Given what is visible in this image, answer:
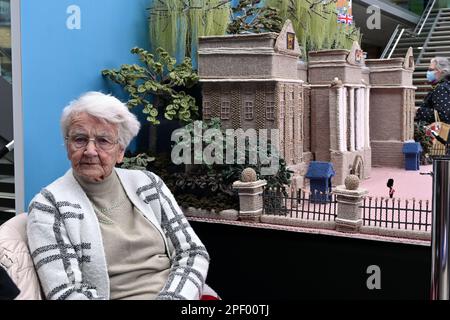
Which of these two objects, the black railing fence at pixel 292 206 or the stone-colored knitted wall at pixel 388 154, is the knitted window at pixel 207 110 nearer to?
the black railing fence at pixel 292 206

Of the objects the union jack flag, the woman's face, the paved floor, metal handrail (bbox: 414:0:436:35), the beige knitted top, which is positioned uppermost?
metal handrail (bbox: 414:0:436:35)

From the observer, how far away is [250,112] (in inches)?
190

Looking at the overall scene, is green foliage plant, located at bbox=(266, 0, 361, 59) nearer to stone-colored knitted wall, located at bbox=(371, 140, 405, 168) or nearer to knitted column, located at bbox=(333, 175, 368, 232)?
stone-colored knitted wall, located at bbox=(371, 140, 405, 168)

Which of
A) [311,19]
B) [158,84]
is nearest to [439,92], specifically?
[311,19]

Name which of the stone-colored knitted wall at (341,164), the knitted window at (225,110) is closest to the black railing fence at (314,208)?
the knitted window at (225,110)

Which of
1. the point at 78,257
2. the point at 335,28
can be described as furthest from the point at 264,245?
the point at 335,28

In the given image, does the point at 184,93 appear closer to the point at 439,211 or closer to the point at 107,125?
the point at 107,125

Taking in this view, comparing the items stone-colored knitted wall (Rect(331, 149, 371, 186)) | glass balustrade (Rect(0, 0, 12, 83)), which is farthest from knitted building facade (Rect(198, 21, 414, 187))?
glass balustrade (Rect(0, 0, 12, 83))

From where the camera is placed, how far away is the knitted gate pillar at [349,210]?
13.2 ft

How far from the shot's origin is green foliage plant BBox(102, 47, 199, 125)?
4871mm

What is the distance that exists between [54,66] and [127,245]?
2.42 metres

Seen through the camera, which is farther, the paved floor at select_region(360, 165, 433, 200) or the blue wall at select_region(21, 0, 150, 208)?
the paved floor at select_region(360, 165, 433, 200)

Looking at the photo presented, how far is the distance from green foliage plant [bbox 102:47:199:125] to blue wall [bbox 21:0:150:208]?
0.57 ft

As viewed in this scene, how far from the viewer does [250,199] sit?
4332mm
